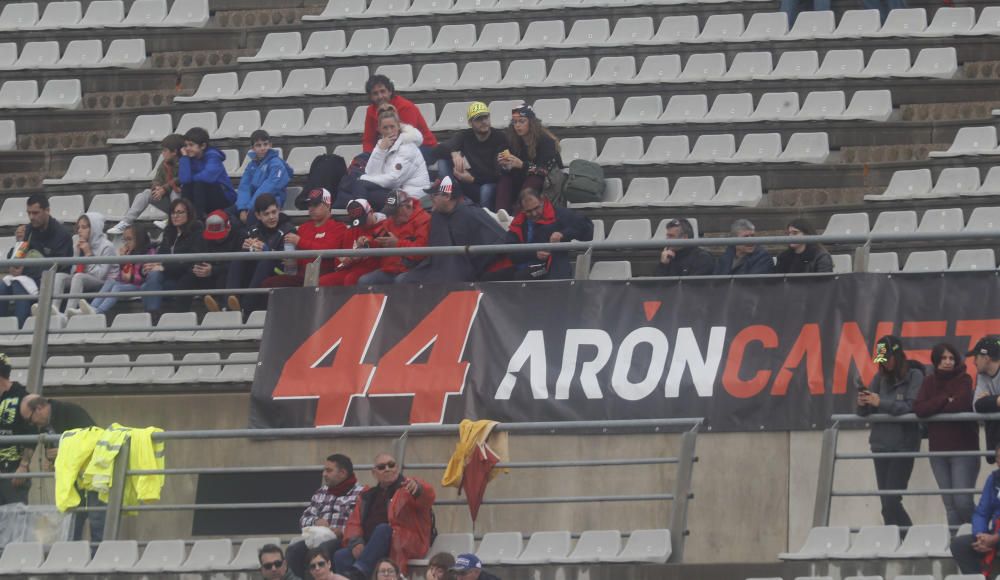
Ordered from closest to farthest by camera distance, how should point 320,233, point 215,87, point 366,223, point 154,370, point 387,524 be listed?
point 387,524
point 366,223
point 154,370
point 320,233
point 215,87

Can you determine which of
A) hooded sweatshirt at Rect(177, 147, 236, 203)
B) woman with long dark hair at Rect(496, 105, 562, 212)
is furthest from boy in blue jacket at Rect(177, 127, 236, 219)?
woman with long dark hair at Rect(496, 105, 562, 212)

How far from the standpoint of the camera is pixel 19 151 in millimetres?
19797

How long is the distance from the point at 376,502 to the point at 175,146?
545 centimetres

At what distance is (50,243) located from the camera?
17016 mm

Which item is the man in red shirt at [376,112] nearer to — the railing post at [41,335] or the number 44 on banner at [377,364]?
the number 44 on banner at [377,364]

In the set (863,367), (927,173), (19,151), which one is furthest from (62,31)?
(863,367)

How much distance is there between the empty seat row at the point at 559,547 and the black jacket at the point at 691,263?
2.30 m

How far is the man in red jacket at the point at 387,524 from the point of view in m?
12.7

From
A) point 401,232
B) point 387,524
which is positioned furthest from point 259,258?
point 387,524

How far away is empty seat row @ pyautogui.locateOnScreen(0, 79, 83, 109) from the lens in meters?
20.2

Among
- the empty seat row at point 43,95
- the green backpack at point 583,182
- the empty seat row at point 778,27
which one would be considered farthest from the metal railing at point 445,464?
the empty seat row at point 43,95

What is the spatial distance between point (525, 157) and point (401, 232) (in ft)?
4.33

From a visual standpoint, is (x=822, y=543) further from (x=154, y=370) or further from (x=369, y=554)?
(x=154, y=370)

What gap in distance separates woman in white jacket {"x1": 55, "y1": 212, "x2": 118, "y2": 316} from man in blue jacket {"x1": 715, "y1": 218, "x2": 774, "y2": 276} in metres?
4.72
